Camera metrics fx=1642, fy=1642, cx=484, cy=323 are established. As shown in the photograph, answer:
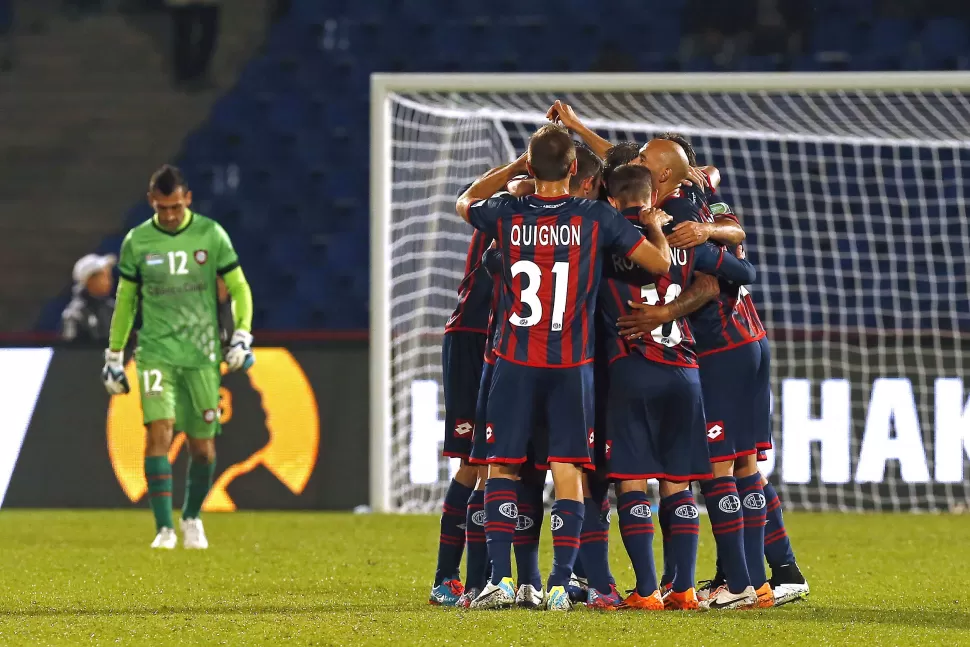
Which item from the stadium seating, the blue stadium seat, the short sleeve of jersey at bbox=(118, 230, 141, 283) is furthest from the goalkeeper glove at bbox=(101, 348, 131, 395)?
the blue stadium seat

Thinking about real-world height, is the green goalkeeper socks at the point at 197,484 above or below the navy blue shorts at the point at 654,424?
below

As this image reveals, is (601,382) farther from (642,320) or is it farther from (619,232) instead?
(619,232)

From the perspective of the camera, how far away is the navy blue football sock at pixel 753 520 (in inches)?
202

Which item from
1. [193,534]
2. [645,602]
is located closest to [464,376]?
[645,602]

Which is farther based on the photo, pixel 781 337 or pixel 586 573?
pixel 781 337

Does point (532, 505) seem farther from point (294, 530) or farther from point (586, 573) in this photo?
point (294, 530)

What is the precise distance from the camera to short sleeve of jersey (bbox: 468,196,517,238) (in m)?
4.85

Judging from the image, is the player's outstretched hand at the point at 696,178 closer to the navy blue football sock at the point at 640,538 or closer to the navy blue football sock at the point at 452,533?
the navy blue football sock at the point at 640,538

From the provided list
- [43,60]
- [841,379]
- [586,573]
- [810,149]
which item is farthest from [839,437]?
[43,60]

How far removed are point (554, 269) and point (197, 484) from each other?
3.33 meters

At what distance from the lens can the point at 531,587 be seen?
4.84 m

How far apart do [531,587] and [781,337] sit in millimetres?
5121

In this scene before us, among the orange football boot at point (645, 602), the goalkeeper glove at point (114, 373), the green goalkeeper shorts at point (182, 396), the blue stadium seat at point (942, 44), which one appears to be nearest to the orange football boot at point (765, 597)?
the orange football boot at point (645, 602)

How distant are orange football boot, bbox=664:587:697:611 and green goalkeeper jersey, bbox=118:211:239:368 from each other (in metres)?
3.38
